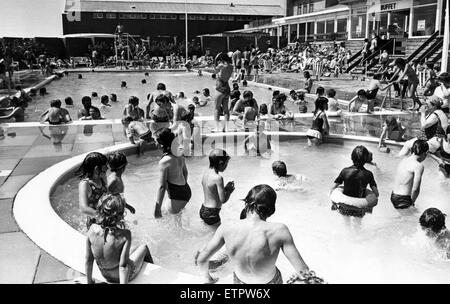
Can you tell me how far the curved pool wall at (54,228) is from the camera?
141 inches

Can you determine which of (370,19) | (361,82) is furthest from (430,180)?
(370,19)

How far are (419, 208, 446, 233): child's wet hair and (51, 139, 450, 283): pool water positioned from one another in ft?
1.27

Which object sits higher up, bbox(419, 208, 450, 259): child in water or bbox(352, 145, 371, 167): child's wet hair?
bbox(352, 145, 371, 167): child's wet hair

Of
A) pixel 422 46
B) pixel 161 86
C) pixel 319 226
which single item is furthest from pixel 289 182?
pixel 422 46

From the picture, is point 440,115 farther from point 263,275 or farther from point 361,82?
point 361,82

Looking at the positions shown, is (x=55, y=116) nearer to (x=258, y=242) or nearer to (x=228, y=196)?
(x=228, y=196)

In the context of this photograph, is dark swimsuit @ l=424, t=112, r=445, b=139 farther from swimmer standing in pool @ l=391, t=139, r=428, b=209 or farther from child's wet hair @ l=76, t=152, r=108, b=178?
child's wet hair @ l=76, t=152, r=108, b=178

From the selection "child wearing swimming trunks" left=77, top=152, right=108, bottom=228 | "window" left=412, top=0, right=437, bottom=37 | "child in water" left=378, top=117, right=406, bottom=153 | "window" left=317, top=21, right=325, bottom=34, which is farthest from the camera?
Answer: "window" left=317, top=21, right=325, bottom=34

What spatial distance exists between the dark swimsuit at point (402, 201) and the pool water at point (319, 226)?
286mm

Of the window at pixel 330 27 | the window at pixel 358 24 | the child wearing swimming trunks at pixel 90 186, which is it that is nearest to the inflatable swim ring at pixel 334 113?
the child wearing swimming trunks at pixel 90 186

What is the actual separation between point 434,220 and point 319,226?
166 centimetres

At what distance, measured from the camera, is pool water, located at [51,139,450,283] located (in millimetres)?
4555

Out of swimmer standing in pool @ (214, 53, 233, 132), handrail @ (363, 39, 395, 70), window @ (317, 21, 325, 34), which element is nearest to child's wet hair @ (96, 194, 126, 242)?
swimmer standing in pool @ (214, 53, 233, 132)

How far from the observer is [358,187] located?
16.7 feet
